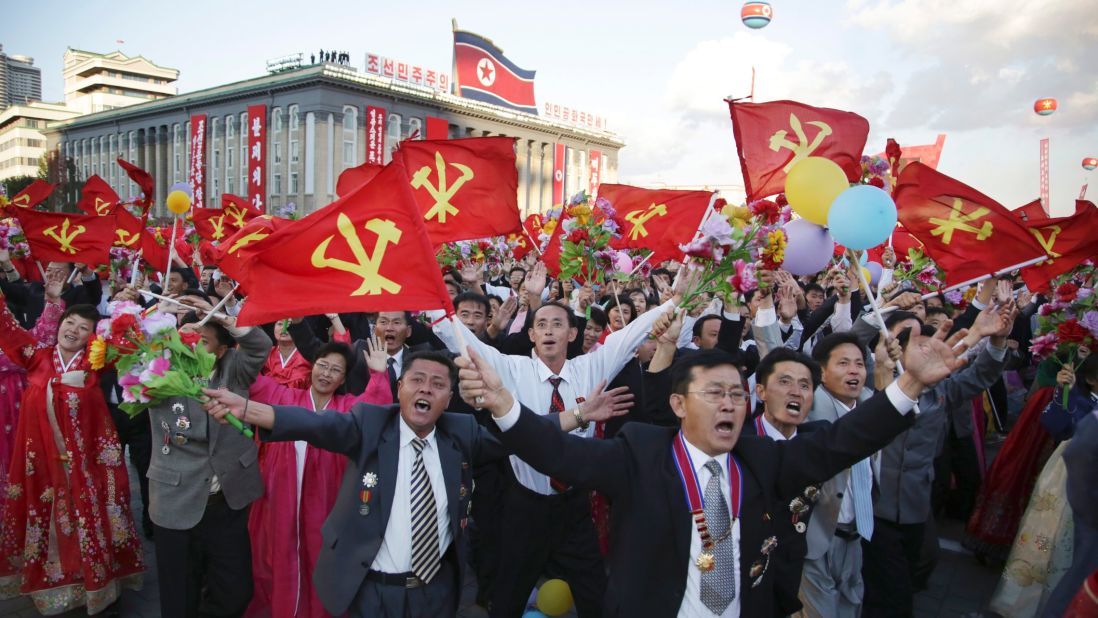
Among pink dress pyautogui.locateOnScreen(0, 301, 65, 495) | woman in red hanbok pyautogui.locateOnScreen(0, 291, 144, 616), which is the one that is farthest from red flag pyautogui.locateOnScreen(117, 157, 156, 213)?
woman in red hanbok pyautogui.locateOnScreen(0, 291, 144, 616)

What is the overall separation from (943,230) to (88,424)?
5.58m

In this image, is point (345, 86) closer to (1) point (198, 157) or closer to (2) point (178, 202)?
(1) point (198, 157)

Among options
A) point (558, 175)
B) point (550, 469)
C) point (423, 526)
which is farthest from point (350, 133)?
point (550, 469)

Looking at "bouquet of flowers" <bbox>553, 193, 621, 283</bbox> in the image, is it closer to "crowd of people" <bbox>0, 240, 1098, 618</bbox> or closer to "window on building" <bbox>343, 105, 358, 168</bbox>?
"crowd of people" <bbox>0, 240, 1098, 618</bbox>

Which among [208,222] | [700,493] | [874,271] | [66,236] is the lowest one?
[700,493]

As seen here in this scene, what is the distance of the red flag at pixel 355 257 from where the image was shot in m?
3.13

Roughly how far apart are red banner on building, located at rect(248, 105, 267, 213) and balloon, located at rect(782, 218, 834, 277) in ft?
133

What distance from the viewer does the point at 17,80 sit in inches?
6722

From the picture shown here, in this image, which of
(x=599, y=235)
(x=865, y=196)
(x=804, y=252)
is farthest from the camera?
(x=599, y=235)

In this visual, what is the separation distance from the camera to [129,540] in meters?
4.80

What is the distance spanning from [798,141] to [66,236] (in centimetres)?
706

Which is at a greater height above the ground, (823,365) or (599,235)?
(599,235)

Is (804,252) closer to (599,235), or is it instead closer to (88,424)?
(599,235)

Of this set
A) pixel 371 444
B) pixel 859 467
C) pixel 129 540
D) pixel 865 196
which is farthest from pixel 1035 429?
pixel 129 540
